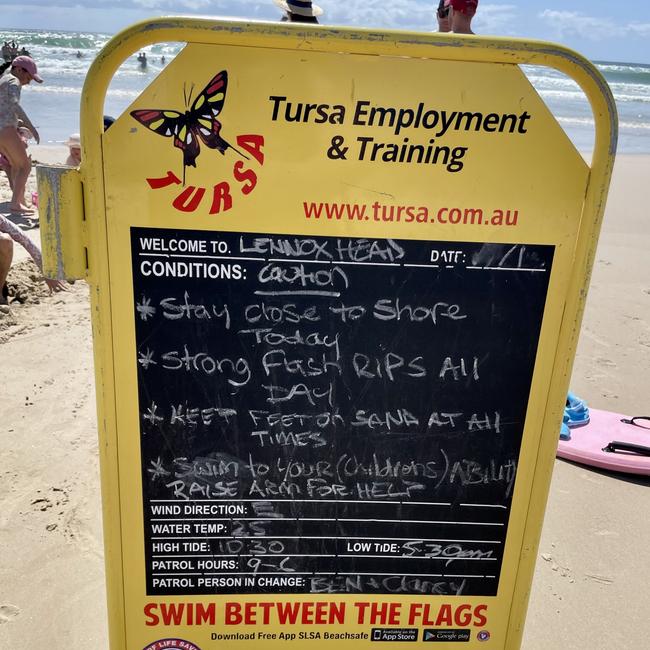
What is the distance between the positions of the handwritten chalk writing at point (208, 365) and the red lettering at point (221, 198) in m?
0.41

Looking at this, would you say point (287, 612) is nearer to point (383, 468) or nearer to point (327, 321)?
point (383, 468)

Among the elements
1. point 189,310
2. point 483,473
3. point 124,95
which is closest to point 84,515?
point 189,310

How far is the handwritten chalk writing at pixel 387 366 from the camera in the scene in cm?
197

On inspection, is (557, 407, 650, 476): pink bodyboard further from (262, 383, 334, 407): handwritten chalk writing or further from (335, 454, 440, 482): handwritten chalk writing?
(262, 383, 334, 407): handwritten chalk writing

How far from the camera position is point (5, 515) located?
11.0ft

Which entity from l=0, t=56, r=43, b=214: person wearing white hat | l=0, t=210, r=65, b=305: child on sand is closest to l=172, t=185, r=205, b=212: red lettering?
l=0, t=210, r=65, b=305: child on sand

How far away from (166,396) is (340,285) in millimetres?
602

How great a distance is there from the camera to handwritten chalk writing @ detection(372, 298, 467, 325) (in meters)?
1.92

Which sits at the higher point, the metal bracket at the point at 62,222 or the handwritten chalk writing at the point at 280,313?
the metal bracket at the point at 62,222

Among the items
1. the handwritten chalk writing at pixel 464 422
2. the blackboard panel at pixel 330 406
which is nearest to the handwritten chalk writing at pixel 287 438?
the blackboard panel at pixel 330 406

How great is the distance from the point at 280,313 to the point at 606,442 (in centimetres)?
295

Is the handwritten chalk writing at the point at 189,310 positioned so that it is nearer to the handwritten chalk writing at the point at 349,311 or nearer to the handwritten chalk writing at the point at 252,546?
the handwritten chalk writing at the point at 349,311

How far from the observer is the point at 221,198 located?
1.76 m

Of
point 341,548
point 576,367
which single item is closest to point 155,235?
point 341,548
